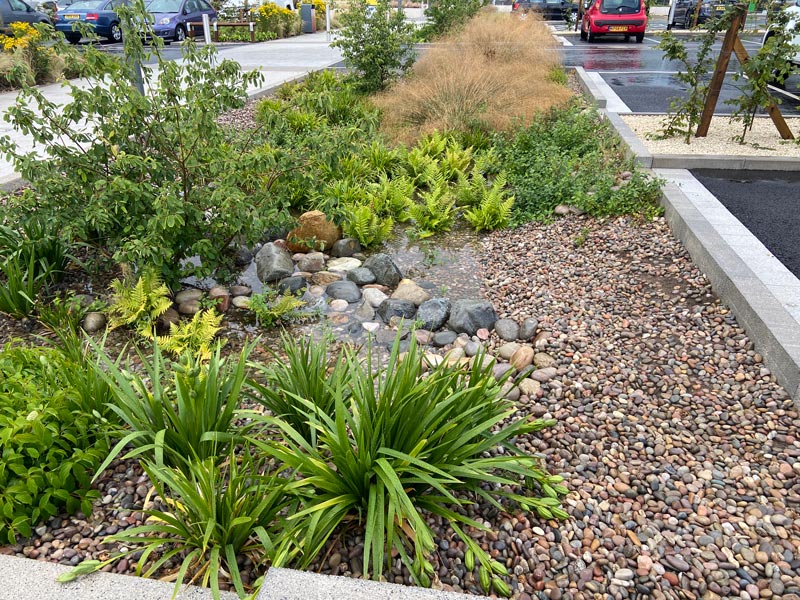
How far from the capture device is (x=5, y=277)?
4965 millimetres

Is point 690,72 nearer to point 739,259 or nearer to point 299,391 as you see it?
point 739,259

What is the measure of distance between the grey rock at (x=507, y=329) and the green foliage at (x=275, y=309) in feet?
4.67

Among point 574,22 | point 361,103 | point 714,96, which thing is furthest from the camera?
point 574,22

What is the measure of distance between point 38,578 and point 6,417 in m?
0.81

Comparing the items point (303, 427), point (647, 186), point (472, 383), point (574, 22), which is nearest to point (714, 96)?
point (647, 186)

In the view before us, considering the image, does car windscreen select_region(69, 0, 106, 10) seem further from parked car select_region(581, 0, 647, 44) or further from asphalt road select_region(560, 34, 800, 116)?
parked car select_region(581, 0, 647, 44)

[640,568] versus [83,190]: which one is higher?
[83,190]

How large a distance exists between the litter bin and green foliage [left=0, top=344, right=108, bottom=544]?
99.2 ft

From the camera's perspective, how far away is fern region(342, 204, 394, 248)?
5.96 metres

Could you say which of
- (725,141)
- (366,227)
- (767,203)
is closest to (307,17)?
(725,141)

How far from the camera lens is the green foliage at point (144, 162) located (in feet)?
13.8

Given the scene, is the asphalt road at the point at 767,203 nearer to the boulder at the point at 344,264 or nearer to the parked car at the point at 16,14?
the boulder at the point at 344,264

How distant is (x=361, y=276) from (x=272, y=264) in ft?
2.47

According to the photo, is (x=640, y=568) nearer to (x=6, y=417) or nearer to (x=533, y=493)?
(x=533, y=493)
